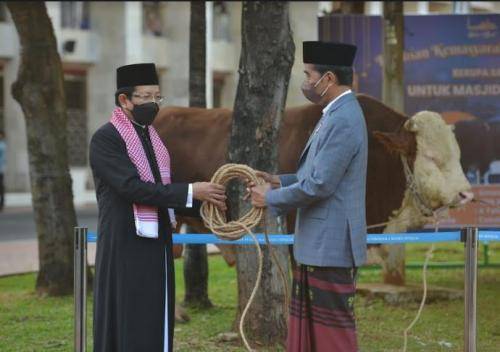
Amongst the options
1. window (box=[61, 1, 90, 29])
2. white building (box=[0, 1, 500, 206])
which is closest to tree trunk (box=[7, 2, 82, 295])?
white building (box=[0, 1, 500, 206])

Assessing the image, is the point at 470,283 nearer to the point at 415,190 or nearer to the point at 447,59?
the point at 415,190

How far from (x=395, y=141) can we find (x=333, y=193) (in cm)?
440

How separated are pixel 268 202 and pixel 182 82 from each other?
25085mm

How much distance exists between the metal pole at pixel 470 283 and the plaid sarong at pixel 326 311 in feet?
5.34

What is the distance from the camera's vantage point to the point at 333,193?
503 centimetres

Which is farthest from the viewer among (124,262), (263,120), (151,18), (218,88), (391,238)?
(218,88)

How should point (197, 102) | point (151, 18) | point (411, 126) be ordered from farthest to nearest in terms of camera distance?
point (151, 18), point (197, 102), point (411, 126)

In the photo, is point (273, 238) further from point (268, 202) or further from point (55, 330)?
point (55, 330)

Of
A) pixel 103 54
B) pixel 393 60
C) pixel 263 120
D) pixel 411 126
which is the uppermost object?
pixel 103 54

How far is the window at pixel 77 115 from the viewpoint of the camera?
28.2m

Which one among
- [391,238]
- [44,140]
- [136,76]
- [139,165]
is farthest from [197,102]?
[139,165]

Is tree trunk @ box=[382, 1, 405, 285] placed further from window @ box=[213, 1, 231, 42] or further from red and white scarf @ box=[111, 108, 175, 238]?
window @ box=[213, 1, 231, 42]

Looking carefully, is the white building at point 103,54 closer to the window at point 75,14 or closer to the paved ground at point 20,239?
the window at point 75,14

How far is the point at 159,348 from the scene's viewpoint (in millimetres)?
5602
